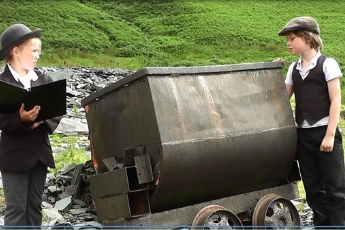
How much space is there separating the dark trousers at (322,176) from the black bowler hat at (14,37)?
290 centimetres

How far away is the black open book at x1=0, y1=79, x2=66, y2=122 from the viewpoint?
4688mm

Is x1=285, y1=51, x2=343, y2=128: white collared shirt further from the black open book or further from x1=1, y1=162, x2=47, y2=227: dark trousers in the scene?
x1=1, y1=162, x2=47, y2=227: dark trousers

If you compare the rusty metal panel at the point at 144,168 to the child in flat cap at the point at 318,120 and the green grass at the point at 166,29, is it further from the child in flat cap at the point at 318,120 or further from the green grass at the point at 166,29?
the green grass at the point at 166,29

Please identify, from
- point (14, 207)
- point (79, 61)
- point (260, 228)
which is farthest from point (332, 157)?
point (79, 61)

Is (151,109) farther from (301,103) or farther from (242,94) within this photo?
(301,103)

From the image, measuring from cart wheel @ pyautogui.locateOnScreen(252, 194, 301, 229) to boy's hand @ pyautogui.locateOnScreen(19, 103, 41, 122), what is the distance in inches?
93.0

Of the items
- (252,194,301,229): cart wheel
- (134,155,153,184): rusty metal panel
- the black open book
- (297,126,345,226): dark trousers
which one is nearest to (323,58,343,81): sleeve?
(297,126,345,226): dark trousers

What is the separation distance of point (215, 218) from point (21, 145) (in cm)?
190

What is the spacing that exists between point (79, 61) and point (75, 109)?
133 feet

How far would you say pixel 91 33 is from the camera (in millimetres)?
67750

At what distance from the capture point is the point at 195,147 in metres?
5.35

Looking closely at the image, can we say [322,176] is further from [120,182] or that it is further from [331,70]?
[120,182]

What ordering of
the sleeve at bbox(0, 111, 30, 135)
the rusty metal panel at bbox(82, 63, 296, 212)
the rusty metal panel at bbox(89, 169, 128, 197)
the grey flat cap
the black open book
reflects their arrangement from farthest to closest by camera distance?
1. the grey flat cap
2. the rusty metal panel at bbox(89, 169, 128, 197)
3. the rusty metal panel at bbox(82, 63, 296, 212)
4. the sleeve at bbox(0, 111, 30, 135)
5. the black open book

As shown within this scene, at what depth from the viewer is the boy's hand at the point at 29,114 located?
479cm
